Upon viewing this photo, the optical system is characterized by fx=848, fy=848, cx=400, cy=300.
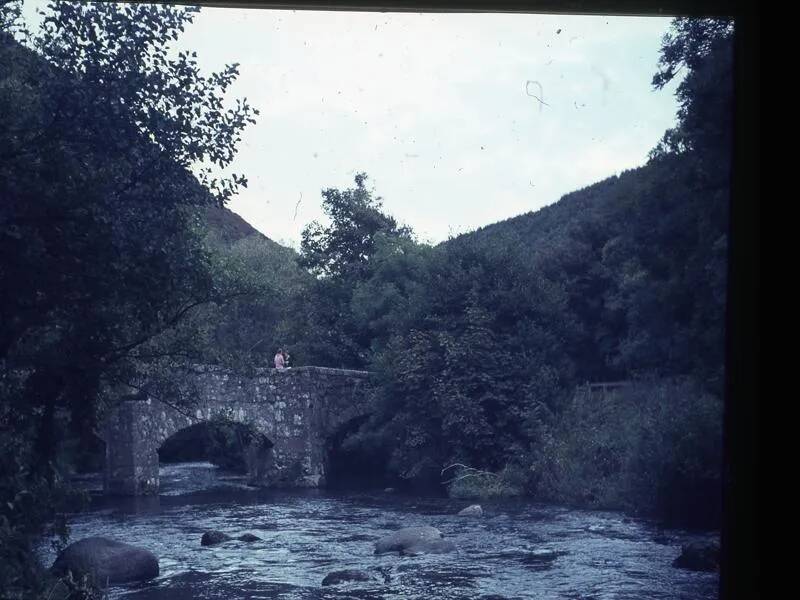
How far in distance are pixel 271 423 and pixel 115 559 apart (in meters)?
7.88

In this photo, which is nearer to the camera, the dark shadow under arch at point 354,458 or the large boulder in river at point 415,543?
the large boulder in river at point 415,543

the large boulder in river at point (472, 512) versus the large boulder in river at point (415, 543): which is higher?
the large boulder in river at point (415, 543)

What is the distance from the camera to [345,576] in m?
7.68

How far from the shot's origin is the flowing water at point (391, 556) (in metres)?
7.16

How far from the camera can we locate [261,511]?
12.9 m

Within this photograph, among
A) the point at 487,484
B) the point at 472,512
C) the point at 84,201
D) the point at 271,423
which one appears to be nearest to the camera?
the point at 84,201

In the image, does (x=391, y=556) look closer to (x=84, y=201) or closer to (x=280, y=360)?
(x=84, y=201)

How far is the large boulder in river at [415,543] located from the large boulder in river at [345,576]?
1277 millimetres

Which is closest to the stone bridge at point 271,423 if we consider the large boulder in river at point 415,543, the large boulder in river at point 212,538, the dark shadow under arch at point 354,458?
the dark shadow under arch at point 354,458

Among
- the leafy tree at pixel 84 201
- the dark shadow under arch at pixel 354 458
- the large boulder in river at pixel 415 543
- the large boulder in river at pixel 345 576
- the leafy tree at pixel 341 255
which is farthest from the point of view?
the dark shadow under arch at pixel 354 458

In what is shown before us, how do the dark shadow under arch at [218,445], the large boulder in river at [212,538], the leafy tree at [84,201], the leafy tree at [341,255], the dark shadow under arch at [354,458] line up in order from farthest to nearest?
the dark shadow under arch at [218,445] < the dark shadow under arch at [354,458] < the leafy tree at [341,255] < the large boulder in river at [212,538] < the leafy tree at [84,201]

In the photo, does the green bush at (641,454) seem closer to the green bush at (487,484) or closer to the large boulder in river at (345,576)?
the green bush at (487,484)

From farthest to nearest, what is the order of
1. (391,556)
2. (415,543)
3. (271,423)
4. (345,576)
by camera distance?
(271,423) → (415,543) → (391,556) → (345,576)

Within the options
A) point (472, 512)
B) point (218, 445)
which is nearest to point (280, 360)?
point (472, 512)
